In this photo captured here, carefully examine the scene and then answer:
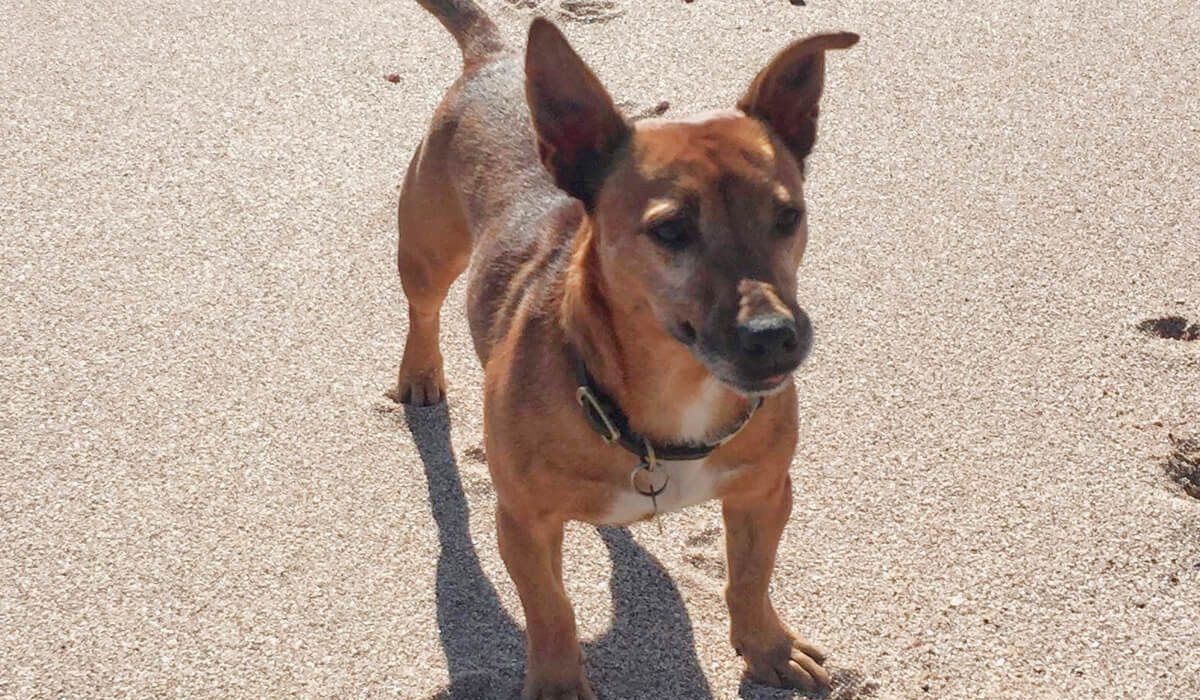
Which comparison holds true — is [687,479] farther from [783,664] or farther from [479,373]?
[479,373]

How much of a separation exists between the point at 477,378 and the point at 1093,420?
224 centimetres

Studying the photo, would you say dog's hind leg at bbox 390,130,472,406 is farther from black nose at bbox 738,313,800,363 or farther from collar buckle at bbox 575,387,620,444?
black nose at bbox 738,313,800,363

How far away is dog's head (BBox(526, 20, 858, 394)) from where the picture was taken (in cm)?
327

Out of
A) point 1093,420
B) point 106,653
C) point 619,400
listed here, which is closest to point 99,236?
point 106,653

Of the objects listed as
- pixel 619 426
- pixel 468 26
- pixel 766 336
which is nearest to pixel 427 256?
pixel 468 26

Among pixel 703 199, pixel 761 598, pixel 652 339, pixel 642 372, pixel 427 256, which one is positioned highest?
pixel 703 199

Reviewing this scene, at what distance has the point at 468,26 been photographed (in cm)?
527

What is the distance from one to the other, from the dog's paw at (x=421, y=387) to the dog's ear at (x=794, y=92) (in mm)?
1870

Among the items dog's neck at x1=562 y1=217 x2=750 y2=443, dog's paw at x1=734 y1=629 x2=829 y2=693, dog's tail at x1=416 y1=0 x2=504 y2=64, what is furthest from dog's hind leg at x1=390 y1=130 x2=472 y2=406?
dog's paw at x1=734 y1=629 x2=829 y2=693

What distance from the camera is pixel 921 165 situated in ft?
21.0

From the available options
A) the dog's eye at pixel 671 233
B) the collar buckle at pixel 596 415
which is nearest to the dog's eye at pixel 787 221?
the dog's eye at pixel 671 233

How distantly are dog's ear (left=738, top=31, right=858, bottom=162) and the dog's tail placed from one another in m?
1.67

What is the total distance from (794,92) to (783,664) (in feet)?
5.22

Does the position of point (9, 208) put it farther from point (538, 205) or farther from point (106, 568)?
point (538, 205)
